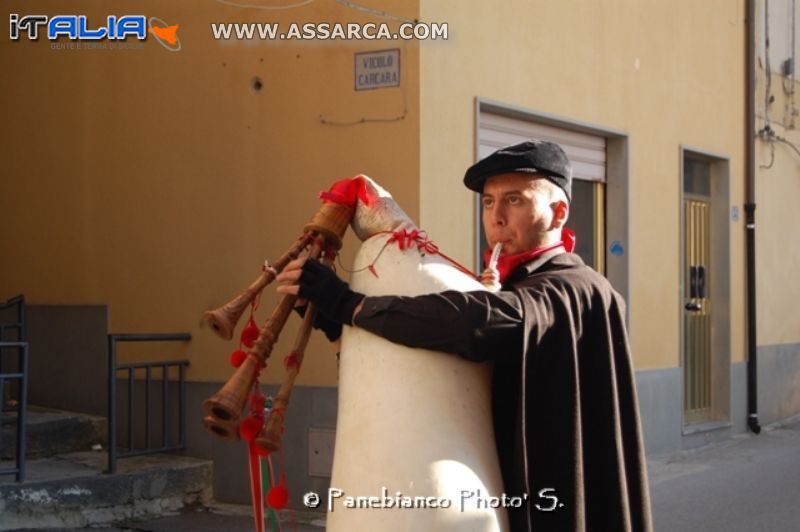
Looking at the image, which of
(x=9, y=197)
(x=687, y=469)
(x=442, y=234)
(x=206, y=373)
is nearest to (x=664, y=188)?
(x=687, y=469)

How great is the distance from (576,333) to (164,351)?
5.19 m

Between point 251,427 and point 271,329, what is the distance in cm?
27

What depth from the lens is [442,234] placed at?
6.95m

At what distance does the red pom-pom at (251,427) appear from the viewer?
2966 mm

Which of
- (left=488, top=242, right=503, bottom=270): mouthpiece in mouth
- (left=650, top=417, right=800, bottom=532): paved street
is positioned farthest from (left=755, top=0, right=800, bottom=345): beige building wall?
(left=488, top=242, right=503, bottom=270): mouthpiece in mouth

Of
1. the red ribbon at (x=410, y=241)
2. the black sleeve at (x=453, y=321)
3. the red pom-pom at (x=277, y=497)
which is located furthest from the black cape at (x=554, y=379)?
the red pom-pom at (x=277, y=497)

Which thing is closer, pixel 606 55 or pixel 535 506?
pixel 535 506

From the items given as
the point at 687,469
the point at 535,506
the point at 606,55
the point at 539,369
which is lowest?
the point at 687,469

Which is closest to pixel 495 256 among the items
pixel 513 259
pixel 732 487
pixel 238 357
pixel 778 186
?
pixel 513 259

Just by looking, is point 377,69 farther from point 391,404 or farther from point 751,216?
point 751,216

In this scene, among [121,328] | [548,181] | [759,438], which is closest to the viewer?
[548,181]

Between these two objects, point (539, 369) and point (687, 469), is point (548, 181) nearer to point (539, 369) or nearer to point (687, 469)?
point (539, 369)

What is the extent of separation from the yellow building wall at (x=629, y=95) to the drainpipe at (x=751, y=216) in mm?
89

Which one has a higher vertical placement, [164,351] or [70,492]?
[164,351]
